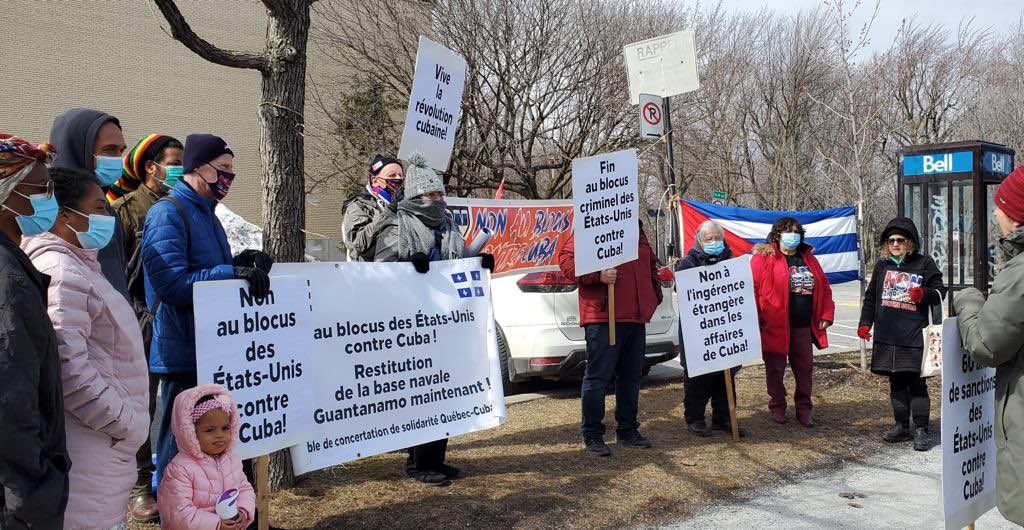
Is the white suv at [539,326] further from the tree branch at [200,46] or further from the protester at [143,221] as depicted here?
the protester at [143,221]

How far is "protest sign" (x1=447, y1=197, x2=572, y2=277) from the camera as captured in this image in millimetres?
8273

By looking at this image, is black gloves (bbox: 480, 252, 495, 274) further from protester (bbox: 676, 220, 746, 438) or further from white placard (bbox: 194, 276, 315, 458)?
protester (bbox: 676, 220, 746, 438)

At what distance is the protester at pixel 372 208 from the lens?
17.6ft

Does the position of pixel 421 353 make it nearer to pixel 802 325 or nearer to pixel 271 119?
pixel 271 119

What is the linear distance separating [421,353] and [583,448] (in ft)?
6.49

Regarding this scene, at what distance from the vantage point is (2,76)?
27984 mm

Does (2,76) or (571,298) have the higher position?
(2,76)

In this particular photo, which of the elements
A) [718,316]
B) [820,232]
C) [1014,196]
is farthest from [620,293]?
[820,232]

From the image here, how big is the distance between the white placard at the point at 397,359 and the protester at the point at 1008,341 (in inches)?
110

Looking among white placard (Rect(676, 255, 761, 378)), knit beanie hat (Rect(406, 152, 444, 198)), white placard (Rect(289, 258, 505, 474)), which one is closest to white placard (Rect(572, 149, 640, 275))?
white placard (Rect(676, 255, 761, 378))

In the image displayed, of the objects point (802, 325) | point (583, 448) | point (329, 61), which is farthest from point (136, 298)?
point (329, 61)

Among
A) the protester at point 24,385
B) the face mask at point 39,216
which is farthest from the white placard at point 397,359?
the protester at point 24,385

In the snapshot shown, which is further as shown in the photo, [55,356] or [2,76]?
[2,76]

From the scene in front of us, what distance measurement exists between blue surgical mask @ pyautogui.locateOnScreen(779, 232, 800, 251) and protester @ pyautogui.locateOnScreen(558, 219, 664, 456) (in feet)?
4.66
